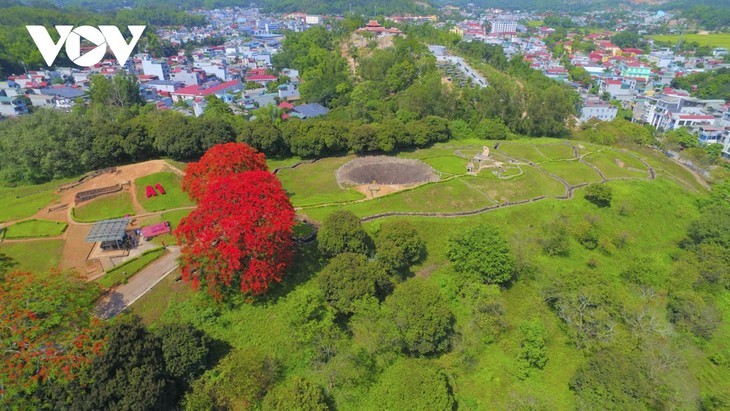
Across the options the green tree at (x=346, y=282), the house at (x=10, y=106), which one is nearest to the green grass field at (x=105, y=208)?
the green tree at (x=346, y=282)

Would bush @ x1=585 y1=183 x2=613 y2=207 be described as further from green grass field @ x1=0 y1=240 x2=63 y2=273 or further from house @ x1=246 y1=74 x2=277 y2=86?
house @ x1=246 y1=74 x2=277 y2=86

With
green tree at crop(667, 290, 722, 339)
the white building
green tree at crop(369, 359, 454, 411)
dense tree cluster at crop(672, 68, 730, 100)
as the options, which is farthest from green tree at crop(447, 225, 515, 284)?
the white building

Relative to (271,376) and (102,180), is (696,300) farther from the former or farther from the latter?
(102,180)

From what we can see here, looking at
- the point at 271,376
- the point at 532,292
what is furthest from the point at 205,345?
the point at 532,292

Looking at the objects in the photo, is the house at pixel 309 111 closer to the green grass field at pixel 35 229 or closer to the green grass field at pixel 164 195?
the green grass field at pixel 164 195

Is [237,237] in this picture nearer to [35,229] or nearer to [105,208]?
[105,208]
